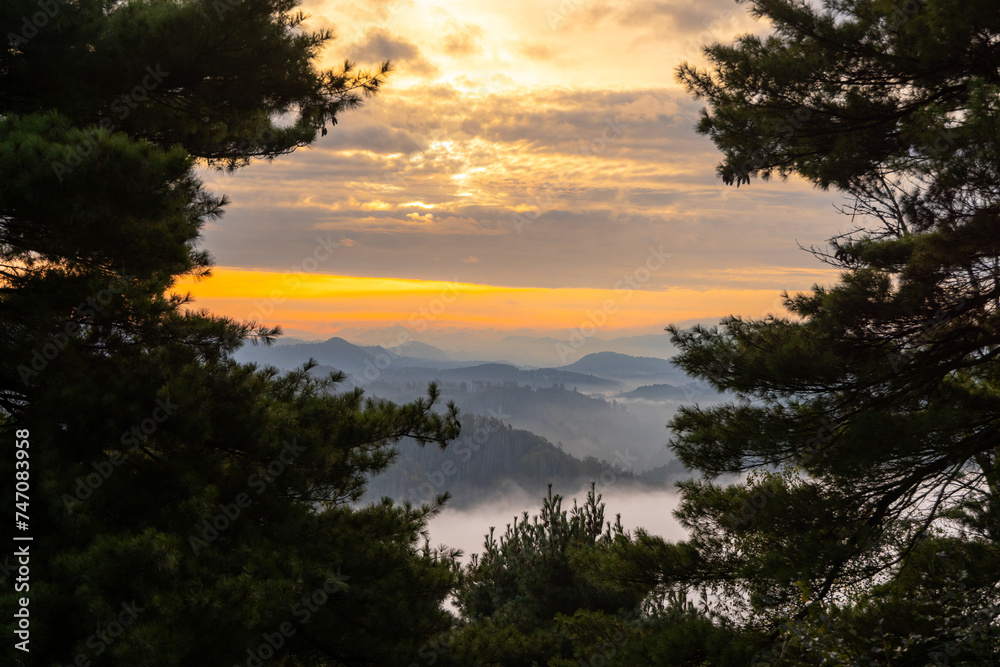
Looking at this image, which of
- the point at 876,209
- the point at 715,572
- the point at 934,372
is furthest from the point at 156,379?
the point at 876,209

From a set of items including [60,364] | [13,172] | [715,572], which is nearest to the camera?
[13,172]

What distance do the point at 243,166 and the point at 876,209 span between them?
7.83 meters

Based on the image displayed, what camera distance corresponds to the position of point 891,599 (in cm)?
539

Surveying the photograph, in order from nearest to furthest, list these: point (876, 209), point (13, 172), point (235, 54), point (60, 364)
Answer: point (13, 172) → point (60, 364) → point (235, 54) → point (876, 209)

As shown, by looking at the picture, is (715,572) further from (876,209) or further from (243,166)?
(243,166)

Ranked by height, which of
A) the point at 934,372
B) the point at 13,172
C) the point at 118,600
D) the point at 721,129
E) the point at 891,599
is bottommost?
the point at 891,599
